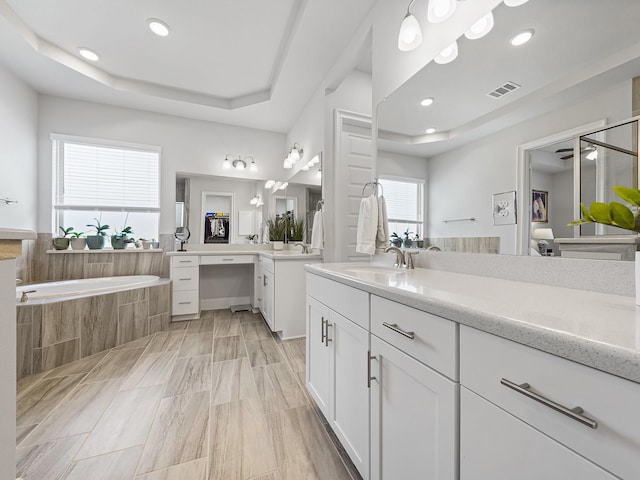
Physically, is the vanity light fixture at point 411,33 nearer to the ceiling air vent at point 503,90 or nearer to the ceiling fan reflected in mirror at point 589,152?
the ceiling air vent at point 503,90

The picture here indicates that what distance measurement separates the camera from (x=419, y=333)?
2.43 ft

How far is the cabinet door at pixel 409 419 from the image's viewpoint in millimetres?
655

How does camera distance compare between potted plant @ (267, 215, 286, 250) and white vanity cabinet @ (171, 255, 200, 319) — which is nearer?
white vanity cabinet @ (171, 255, 200, 319)

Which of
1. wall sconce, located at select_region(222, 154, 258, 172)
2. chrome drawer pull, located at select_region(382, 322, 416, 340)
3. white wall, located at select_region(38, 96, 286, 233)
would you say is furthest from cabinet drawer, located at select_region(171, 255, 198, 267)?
chrome drawer pull, located at select_region(382, 322, 416, 340)

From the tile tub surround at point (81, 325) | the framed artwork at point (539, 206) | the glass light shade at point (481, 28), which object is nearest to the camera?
the framed artwork at point (539, 206)

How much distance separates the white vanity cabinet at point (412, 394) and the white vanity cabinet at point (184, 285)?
2.88 metres

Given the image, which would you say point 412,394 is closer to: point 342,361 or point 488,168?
point 342,361

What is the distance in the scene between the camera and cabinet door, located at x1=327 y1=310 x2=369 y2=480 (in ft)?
3.32

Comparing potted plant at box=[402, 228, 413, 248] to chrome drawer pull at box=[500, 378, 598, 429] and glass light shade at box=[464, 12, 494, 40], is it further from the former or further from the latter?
chrome drawer pull at box=[500, 378, 598, 429]

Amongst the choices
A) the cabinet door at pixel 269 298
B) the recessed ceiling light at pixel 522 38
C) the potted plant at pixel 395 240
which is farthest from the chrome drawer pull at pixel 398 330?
the cabinet door at pixel 269 298

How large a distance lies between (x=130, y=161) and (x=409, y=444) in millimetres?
4088

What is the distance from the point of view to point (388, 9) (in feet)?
5.75

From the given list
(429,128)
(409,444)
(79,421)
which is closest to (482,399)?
(409,444)

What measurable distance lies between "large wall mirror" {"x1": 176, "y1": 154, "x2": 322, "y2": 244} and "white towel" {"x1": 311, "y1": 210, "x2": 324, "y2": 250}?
593mm
